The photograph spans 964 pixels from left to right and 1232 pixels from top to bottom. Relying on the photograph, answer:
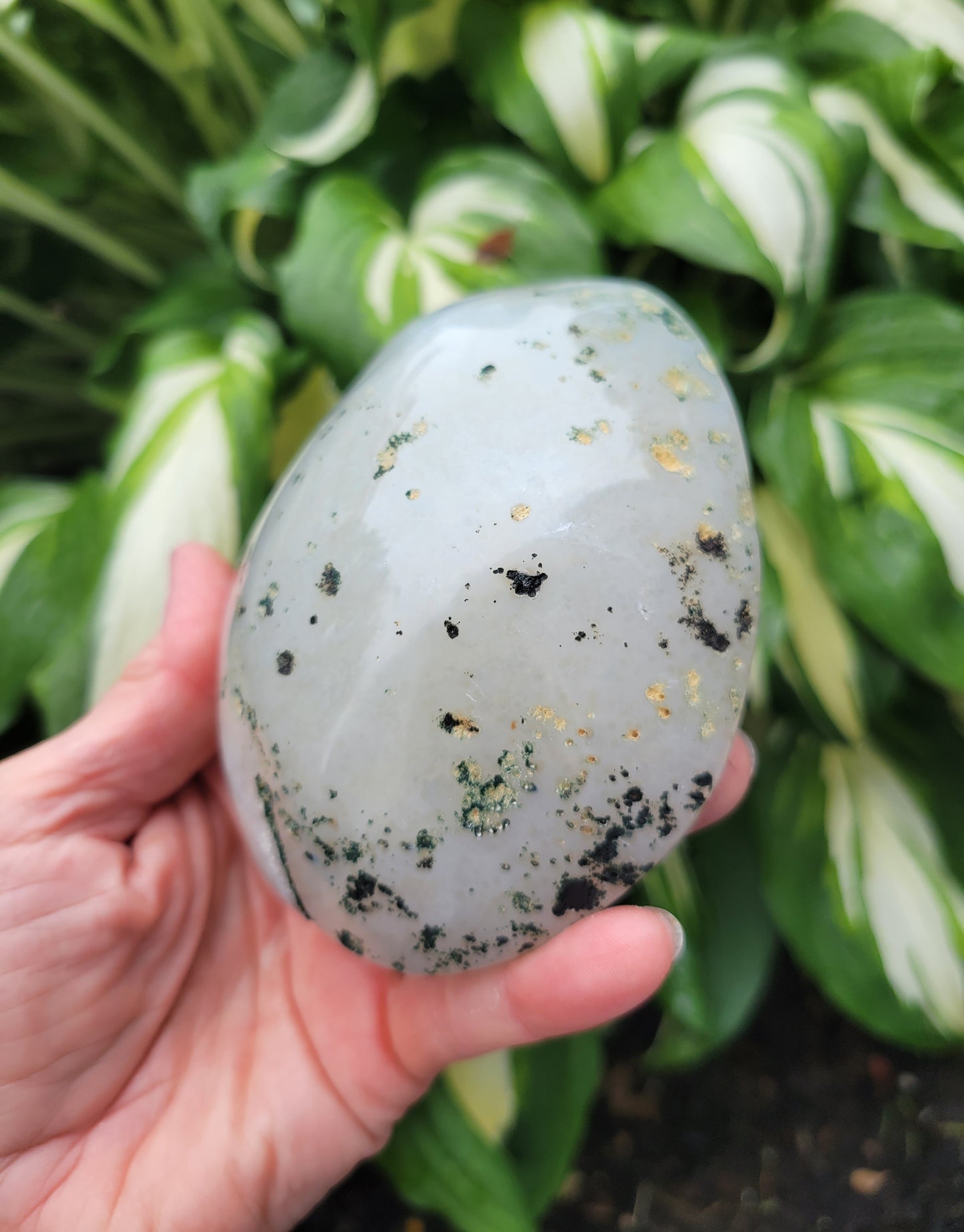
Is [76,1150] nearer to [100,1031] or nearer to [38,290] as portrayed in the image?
[100,1031]

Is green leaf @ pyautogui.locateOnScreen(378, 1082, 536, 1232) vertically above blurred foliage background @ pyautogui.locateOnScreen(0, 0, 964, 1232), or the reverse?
blurred foliage background @ pyautogui.locateOnScreen(0, 0, 964, 1232)

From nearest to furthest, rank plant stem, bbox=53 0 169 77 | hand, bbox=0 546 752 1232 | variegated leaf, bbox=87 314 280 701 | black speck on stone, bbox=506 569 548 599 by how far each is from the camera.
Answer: black speck on stone, bbox=506 569 548 599 → hand, bbox=0 546 752 1232 → variegated leaf, bbox=87 314 280 701 → plant stem, bbox=53 0 169 77

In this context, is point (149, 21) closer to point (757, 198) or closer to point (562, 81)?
point (562, 81)

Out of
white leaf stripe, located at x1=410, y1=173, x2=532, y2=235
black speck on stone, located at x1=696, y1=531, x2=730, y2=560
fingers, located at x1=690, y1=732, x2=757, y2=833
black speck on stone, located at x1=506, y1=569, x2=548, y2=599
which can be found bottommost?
fingers, located at x1=690, y1=732, x2=757, y2=833

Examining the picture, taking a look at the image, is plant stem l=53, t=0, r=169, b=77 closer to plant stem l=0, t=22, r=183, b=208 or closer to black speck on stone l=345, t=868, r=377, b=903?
plant stem l=0, t=22, r=183, b=208

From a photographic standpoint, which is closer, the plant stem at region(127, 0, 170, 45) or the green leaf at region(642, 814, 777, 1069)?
the green leaf at region(642, 814, 777, 1069)

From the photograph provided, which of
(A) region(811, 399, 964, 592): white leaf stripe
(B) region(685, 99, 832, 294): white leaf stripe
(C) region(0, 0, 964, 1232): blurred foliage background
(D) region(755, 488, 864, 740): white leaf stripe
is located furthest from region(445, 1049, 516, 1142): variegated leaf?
(B) region(685, 99, 832, 294): white leaf stripe
